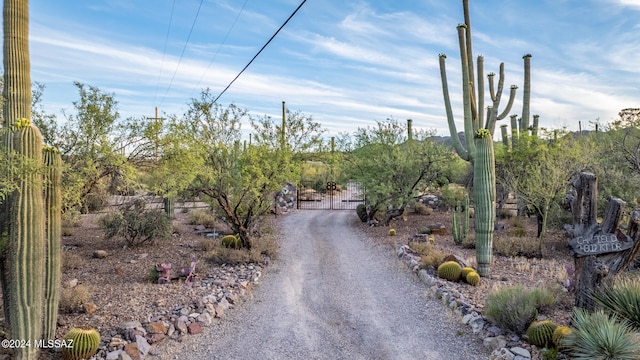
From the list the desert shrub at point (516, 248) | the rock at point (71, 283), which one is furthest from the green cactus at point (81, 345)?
the desert shrub at point (516, 248)

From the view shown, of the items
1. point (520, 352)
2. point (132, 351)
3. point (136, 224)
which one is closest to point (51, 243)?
point (132, 351)

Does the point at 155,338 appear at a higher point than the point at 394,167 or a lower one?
lower

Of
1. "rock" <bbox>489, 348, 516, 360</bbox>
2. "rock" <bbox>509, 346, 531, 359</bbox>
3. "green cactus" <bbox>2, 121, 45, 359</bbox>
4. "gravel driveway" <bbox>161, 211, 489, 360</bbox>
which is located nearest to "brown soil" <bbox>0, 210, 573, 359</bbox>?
"green cactus" <bbox>2, 121, 45, 359</bbox>

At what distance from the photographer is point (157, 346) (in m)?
5.83

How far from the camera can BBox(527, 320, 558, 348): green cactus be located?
5371 millimetres

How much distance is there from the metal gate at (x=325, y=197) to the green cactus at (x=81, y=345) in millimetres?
16347

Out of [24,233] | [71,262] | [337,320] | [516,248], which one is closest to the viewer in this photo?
[24,233]

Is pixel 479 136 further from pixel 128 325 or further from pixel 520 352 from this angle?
pixel 128 325

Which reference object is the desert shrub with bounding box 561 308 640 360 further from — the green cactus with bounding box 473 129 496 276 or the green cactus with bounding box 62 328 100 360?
the green cactus with bounding box 62 328 100 360

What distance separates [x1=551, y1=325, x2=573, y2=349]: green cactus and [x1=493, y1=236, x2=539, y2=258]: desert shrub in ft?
20.7

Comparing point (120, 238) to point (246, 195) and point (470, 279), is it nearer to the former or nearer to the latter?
point (246, 195)

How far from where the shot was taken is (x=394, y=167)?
16062 millimetres

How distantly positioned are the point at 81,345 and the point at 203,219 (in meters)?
10.9

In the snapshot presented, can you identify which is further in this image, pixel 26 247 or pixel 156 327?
pixel 156 327
